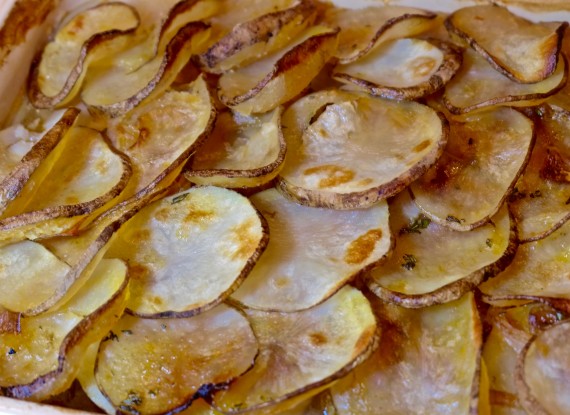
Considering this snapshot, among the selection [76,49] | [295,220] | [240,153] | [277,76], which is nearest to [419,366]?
[295,220]

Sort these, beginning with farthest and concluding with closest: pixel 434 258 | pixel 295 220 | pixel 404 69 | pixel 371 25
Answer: pixel 371 25, pixel 404 69, pixel 295 220, pixel 434 258

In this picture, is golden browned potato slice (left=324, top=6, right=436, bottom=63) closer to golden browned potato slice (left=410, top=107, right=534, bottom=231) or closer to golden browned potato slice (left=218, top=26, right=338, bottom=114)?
golden browned potato slice (left=218, top=26, right=338, bottom=114)

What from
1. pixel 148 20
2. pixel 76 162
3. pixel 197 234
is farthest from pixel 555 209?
pixel 148 20

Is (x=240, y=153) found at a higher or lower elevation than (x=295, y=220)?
higher

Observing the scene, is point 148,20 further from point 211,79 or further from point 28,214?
point 28,214

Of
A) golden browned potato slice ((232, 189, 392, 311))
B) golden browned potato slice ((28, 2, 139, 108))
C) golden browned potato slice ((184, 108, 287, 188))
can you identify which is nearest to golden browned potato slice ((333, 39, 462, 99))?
golden browned potato slice ((184, 108, 287, 188))

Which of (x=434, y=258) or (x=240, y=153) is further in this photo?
(x=240, y=153)

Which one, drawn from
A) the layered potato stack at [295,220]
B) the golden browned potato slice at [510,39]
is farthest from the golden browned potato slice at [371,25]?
the golden browned potato slice at [510,39]

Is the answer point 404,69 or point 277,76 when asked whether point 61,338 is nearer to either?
point 277,76
